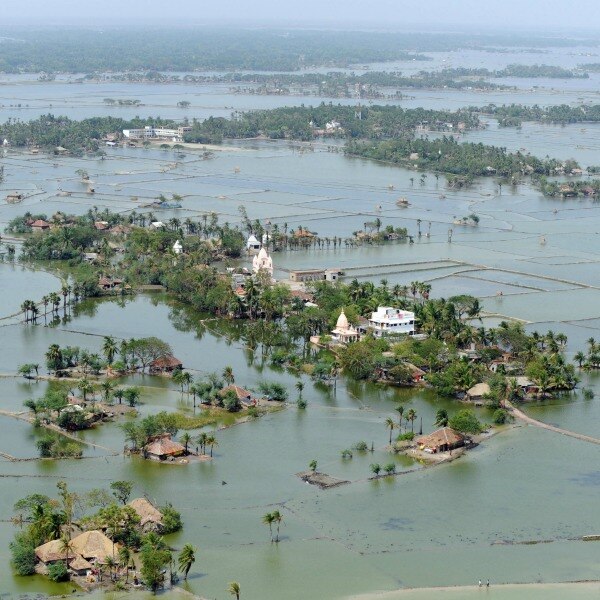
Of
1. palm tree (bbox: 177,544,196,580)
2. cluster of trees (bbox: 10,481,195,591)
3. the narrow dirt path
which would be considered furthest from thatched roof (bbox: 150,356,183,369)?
palm tree (bbox: 177,544,196,580)

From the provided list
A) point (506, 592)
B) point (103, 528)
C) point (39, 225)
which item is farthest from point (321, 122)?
point (506, 592)

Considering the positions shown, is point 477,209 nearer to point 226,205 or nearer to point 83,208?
point 226,205

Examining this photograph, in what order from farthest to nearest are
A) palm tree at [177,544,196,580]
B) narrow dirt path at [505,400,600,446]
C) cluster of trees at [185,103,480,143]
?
cluster of trees at [185,103,480,143], narrow dirt path at [505,400,600,446], palm tree at [177,544,196,580]

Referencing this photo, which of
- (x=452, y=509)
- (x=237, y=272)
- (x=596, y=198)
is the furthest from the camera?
(x=596, y=198)

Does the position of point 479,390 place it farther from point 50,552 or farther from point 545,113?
point 545,113

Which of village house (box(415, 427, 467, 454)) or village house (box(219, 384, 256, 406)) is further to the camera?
village house (box(219, 384, 256, 406))

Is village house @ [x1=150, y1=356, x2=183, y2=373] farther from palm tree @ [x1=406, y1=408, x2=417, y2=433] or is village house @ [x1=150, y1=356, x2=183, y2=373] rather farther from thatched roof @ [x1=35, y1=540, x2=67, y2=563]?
thatched roof @ [x1=35, y1=540, x2=67, y2=563]

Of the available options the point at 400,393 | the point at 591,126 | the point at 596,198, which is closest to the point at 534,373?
the point at 400,393
